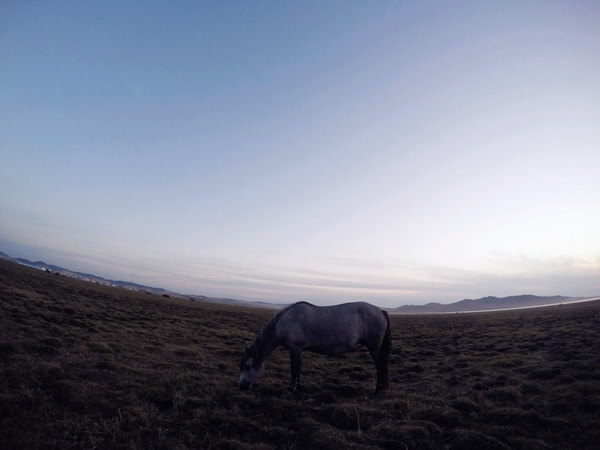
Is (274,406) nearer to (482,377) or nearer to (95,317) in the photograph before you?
(482,377)

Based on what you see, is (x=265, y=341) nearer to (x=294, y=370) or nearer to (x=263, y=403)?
(x=294, y=370)

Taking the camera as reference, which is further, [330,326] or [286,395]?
[330,326]

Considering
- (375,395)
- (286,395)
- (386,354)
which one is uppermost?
(386,354)

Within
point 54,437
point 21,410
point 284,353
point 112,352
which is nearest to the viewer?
point 54,437

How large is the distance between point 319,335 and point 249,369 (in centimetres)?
256

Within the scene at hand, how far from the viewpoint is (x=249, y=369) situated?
403 inches

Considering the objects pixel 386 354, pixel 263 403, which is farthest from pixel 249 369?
pixel 386 354

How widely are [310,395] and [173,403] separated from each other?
4.28 metres

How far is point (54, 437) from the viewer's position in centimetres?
570

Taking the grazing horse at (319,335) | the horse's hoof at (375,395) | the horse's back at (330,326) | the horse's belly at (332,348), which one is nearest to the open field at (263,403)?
the horse's hoof at (375,395)

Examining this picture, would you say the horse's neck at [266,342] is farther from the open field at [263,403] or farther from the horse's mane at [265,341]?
the open field at [263,403]

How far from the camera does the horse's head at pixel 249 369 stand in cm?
995

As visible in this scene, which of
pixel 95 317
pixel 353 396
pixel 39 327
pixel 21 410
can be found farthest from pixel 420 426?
pixel 95 317

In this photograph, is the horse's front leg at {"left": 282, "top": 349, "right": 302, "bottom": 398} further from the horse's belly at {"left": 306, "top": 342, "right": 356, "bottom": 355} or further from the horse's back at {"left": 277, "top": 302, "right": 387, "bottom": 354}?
the horse's belly at {"left": 306, "top": 342, "right": 356, "bottom": 355}
